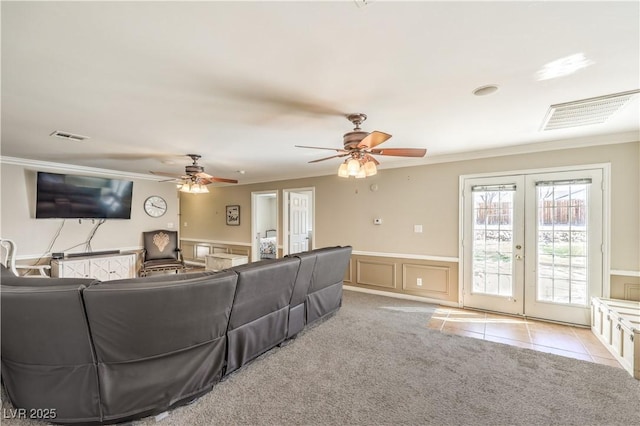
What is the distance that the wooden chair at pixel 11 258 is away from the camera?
3727mm

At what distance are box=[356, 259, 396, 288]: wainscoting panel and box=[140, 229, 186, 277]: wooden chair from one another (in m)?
3.82

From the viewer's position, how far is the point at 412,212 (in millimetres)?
4727

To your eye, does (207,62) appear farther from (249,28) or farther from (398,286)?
(398,286)

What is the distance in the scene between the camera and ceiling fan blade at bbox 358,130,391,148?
2207mm

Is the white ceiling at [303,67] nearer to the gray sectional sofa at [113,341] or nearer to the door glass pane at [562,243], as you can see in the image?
the door glass pane at [562,243]

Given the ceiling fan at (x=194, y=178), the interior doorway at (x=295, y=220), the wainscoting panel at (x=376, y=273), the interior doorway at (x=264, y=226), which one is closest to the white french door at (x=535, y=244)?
the wainscoting panel at (x=376, y=273)

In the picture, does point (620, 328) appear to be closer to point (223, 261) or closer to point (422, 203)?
point (422, 203)

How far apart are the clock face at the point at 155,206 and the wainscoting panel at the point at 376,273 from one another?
479cm

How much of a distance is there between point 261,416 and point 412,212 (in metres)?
3.77

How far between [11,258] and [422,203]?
6218mm

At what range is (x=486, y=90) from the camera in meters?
2.19

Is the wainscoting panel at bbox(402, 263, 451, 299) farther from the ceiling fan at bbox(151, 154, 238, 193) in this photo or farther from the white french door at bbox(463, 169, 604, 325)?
the ceiling fan at bbox(151, 154, 238, 193)

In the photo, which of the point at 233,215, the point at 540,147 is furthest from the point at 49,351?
the point at 233,215

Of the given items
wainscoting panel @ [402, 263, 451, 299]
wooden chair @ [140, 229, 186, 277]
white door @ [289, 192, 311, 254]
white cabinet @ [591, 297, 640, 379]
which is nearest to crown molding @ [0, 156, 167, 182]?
wooden chair @ [140, 229, 186, 277]
